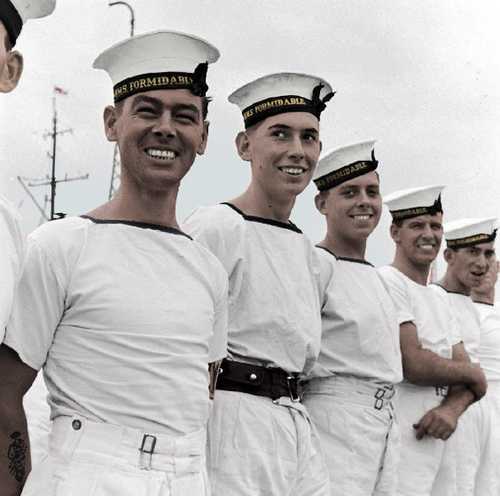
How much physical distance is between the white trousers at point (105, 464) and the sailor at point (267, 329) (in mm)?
776

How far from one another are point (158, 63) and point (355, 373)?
1.87m

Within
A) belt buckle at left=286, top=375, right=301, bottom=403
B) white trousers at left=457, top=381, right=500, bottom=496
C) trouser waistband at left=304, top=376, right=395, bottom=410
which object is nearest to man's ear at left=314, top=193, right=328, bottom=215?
trouser waistband at left=304, top=376, right=395, bottom=410

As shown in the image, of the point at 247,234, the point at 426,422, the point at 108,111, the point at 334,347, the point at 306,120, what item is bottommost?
the point at 426,422

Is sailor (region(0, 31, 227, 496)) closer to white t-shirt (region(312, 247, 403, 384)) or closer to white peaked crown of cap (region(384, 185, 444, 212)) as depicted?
white t-shirt (region(312, 247, 403, 384))

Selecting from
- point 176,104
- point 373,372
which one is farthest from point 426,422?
point 176,104

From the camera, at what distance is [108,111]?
300 centimetres

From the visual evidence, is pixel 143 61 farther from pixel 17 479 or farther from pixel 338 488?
pixel 338 488

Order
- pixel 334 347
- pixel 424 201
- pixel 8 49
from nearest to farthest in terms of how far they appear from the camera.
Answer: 1. pixel 8 49
2. pixel 334 347
3. pixel 424 201

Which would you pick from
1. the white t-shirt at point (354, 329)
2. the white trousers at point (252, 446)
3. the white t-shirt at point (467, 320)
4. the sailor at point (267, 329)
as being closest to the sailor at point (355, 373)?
the white t-shirt at point (354, 329)

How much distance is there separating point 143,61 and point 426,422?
283 cm

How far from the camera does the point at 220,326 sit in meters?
2.96

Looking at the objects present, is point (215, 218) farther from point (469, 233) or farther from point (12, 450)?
point (469, 233)

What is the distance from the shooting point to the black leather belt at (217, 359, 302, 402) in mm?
3332

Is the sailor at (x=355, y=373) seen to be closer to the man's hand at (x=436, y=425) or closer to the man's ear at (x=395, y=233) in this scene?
the man's hand at (x=436, y=425)
